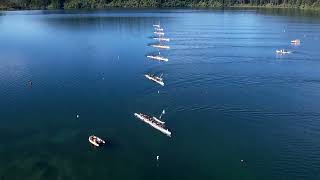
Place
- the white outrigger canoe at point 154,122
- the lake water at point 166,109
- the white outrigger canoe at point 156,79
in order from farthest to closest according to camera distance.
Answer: the white outrigger canoe at point 156,79, the white outrigger canoe at point 154,122, the lake water at point 166,109

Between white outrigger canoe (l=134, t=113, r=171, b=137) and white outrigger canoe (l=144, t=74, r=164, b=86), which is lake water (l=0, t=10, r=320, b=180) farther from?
white outrigger canoe (l=144, t=74, r=164, b=86)

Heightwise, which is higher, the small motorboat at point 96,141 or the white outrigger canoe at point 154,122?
the white outrigger canoe at point 154,122

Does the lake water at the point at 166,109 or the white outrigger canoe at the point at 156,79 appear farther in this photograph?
the white outrigger canoe at the point at 156,79

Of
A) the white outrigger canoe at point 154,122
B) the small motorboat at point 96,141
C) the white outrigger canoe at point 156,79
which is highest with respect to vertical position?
the white outrigger canoe at point 156,79

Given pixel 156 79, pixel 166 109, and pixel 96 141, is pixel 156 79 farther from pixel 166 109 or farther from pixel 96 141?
pixel 96 141

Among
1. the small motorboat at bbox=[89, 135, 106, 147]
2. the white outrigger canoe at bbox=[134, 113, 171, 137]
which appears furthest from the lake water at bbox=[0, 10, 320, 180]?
the small motorboat at bbox=[89, 135, 106, 147]

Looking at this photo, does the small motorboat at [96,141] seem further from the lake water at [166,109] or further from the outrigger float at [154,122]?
the outrigger float at [154,122]

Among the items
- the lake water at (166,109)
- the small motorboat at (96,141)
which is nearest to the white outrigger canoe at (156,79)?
the lake water at (166,109)
